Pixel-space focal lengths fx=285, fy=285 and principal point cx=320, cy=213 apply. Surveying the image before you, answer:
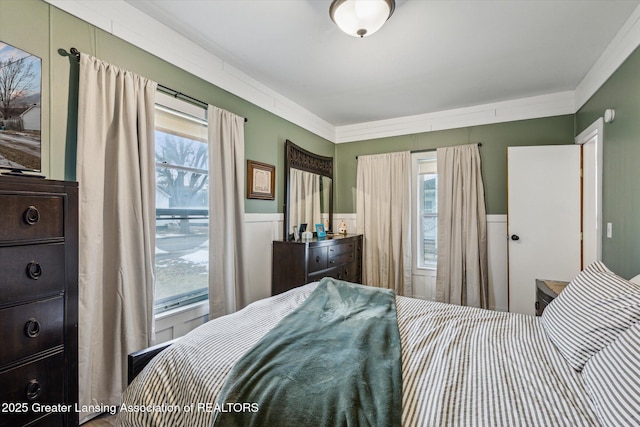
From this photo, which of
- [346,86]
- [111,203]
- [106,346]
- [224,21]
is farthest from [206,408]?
[346,86]

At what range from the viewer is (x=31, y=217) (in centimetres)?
122

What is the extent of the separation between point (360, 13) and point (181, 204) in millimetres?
1942

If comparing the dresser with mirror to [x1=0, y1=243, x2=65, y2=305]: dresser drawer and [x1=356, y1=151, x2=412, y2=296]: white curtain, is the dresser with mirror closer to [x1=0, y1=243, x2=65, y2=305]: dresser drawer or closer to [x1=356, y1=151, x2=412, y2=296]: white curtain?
[x1=356, y1=151, x2=412, y2=296]: white curtain

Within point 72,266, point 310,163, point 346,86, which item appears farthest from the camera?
point 310,163

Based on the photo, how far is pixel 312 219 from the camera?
4.04 meters

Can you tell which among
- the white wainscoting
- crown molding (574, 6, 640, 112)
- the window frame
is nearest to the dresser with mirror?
the white wainscoting

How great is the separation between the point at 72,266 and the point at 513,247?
154 inches

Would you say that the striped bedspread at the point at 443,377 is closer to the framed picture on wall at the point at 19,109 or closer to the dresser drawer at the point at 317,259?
the framed picture on wall at the point at 19,109

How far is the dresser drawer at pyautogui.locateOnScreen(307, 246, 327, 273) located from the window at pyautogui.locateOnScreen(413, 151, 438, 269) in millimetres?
1489

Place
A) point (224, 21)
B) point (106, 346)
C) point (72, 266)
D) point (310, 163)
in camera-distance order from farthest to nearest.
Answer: point (310, 163), point (224, 21), point (106, 346), point (72, 266)

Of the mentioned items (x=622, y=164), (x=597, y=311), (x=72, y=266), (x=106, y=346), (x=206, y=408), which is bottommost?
(x=106, y=346)

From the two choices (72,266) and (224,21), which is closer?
(72,266)

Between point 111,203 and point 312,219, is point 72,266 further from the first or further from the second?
point 312,219

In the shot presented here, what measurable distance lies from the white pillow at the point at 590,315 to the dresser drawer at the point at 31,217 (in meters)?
2.26
